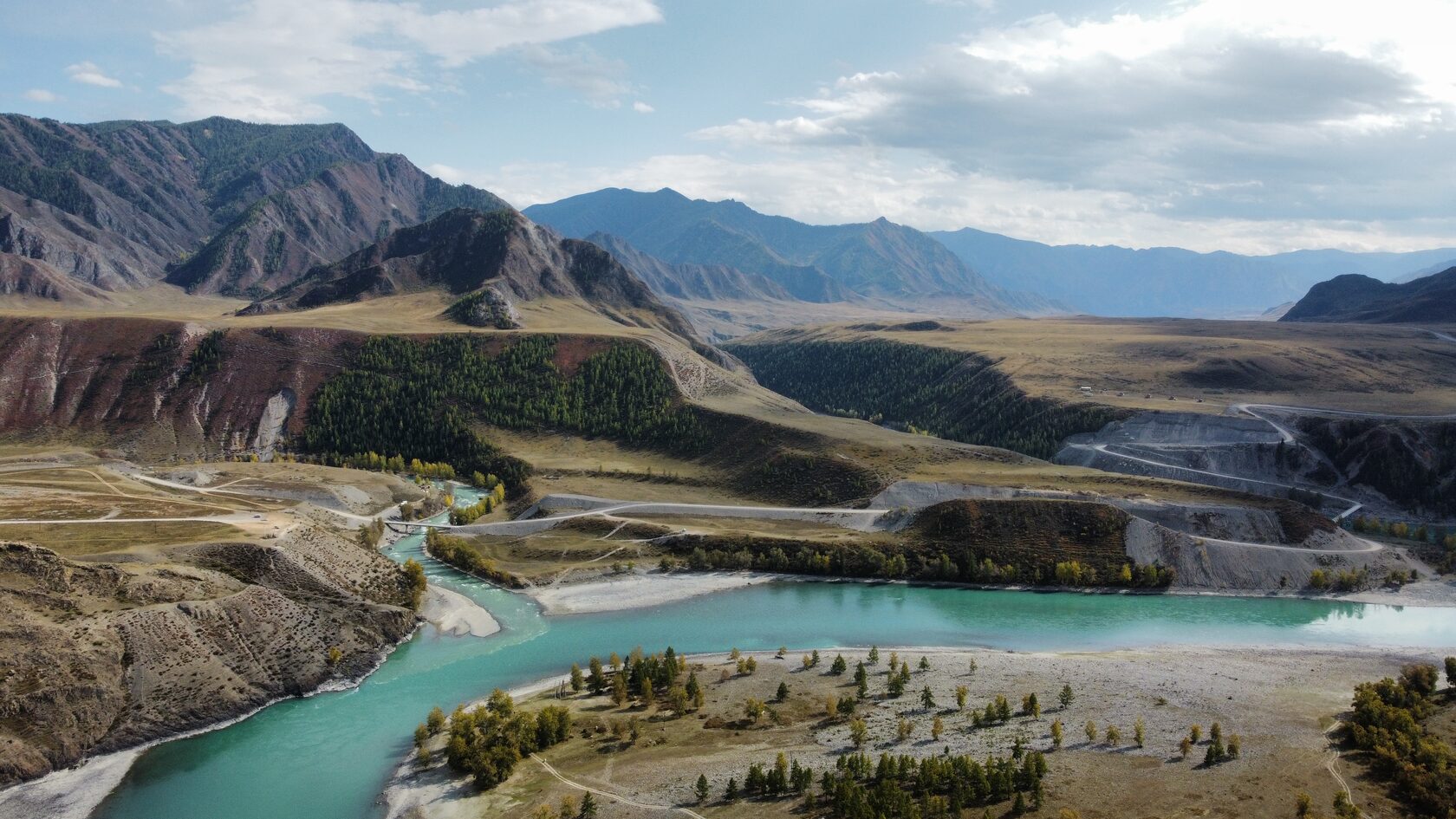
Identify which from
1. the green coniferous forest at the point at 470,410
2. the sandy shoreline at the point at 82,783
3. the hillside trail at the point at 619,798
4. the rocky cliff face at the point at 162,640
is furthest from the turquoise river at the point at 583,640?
the green coniferous forest at the point at 470,410

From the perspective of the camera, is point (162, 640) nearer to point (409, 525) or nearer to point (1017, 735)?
point (409, 525)

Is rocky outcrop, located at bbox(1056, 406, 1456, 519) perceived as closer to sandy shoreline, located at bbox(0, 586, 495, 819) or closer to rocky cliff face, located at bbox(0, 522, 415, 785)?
sandy shoreline, located at bbox(0, 586, 495, 819)

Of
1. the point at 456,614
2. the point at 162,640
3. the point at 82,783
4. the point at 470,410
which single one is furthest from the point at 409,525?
the point at 82,783

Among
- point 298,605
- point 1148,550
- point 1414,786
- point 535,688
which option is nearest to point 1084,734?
point 1414,786

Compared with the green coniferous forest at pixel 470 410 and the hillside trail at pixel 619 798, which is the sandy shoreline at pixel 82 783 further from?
the green coniferous forest at pixel 470 410

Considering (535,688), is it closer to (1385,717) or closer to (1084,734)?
(1084,734)

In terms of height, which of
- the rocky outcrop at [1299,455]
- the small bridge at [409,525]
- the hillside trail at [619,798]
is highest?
the rocky outcrop at [1299,455]
